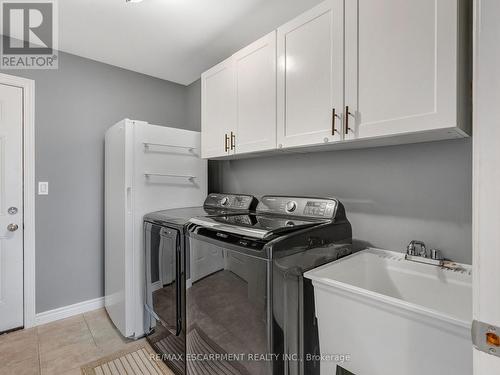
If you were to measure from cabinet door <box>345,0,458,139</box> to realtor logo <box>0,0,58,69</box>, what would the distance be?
1960 millimetres

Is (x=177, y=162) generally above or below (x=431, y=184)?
above

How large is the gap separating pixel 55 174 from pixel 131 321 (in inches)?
57.3

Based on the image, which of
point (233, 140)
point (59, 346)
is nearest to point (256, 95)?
point (233, 140)

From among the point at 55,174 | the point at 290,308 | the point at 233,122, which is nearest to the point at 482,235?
the point at 290,308

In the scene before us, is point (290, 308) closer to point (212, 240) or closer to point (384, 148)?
point (212, 240)

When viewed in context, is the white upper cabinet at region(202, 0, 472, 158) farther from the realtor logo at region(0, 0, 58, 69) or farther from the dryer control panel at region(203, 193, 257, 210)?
the realtor logo at region(0, 0, 58, 69)

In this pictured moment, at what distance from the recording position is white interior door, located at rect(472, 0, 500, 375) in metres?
0.55

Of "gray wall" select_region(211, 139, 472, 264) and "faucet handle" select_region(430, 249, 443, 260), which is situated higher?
"gray wall" select_region(211, 139, 472, 264)

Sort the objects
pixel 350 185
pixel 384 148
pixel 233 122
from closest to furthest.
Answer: pixel 384 148 → pixel 350 185 → pixel 233 122

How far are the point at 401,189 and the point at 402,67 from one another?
66cm

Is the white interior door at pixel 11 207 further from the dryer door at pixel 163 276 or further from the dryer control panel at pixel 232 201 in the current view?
the dryer control panel at pixel 232 201

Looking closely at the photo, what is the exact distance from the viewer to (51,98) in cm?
235

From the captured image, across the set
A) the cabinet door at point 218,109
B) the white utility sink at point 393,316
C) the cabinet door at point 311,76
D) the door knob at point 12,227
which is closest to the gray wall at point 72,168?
the door knob at point 12,227

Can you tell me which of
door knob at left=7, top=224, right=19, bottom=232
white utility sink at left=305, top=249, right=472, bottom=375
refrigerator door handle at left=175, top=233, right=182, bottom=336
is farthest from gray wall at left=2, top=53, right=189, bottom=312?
white utility sink at left=305, top=249, right=472, bottom=375
